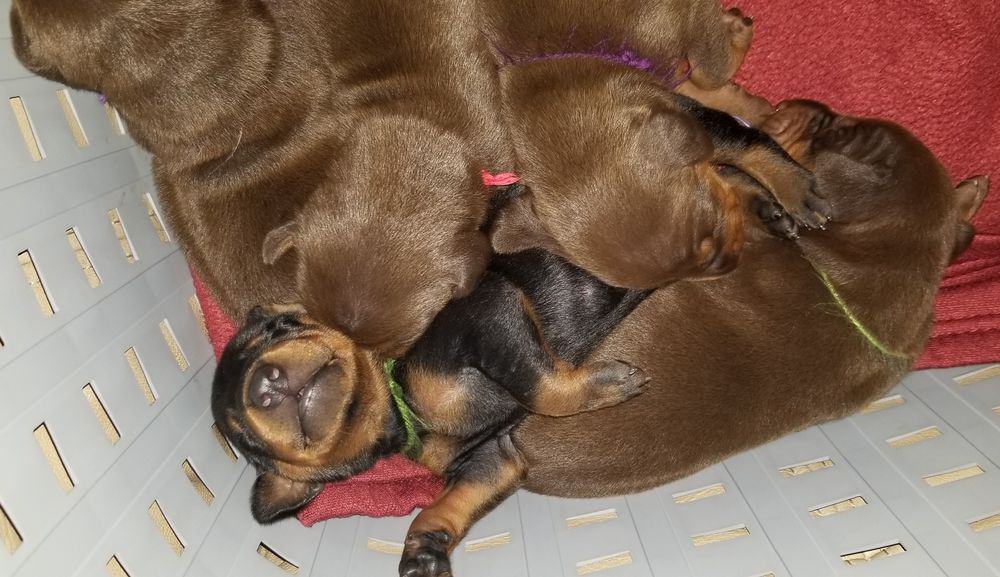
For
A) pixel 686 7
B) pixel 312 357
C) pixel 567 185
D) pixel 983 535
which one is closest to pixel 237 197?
pixel 312 357

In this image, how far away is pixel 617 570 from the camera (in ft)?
7.73

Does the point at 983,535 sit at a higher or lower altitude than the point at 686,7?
lower

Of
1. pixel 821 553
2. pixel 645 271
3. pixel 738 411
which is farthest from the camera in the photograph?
pixel 738 411

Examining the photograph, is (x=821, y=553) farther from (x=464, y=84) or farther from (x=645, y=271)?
(x=464, y=84)

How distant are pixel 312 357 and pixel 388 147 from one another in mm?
548

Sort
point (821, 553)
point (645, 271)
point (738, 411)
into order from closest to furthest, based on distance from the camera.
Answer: point (645, 271)
point (821, 553)
point (738, 411)

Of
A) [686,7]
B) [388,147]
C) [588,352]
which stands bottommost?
[588,352]

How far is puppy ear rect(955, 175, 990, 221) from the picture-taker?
2.75m

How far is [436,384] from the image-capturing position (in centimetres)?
230

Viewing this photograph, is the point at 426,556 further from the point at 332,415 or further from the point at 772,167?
the point at 772,167

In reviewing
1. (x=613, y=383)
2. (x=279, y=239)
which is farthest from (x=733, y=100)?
(x=279, y=239)

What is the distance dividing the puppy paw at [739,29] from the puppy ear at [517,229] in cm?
99

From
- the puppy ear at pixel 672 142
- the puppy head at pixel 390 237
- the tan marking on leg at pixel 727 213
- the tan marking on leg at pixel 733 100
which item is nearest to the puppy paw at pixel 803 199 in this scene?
the tan marking on leg at pixel 727 213

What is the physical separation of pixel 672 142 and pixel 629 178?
135 mm
